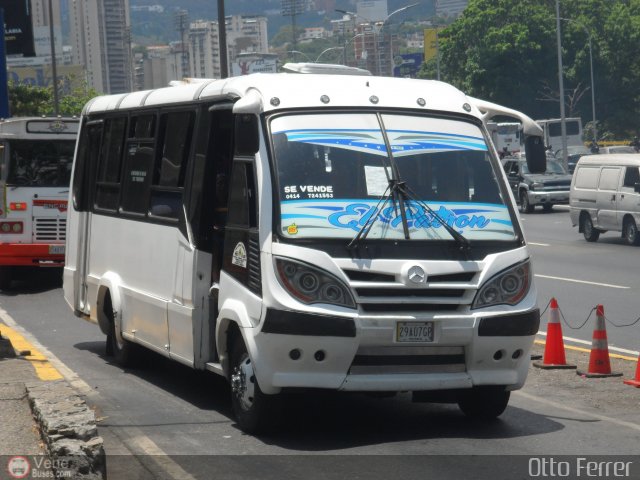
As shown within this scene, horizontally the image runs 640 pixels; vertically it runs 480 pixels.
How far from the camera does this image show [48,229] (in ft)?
68.5

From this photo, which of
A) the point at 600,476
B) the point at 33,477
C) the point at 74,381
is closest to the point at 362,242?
the point at 600,476

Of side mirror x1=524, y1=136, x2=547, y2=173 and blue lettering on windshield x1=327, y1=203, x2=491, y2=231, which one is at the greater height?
side mirror x1=524, y1=136, x2=547, y2=173

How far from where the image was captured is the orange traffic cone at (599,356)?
443 inches

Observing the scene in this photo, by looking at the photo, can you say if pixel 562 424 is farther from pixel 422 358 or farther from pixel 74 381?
pixel 74 381

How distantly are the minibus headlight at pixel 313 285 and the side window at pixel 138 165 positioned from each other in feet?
11.1

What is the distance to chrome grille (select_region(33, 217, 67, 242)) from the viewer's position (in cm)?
2083

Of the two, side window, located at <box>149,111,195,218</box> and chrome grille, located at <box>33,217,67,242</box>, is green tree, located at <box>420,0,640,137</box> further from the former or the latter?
side window, located at <box>149,111,195,218</box>

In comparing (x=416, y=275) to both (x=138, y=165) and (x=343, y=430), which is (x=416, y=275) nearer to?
(x=343, y=430)

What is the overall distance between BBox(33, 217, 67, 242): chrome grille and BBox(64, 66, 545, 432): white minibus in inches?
428

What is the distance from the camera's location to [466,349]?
338 inches

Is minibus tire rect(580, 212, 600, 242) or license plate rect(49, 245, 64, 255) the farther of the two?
minibus tire rect(580, 212, 600, 242)

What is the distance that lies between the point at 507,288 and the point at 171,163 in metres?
3.47

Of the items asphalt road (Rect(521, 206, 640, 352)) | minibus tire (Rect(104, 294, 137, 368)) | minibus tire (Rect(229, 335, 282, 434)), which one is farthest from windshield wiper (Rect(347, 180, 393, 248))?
asphalt road (Rect(521, 206, 640, 352))

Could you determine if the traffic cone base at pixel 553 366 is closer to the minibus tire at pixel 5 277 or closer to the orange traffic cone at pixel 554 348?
the orange traffic cone at pixel 554 348
